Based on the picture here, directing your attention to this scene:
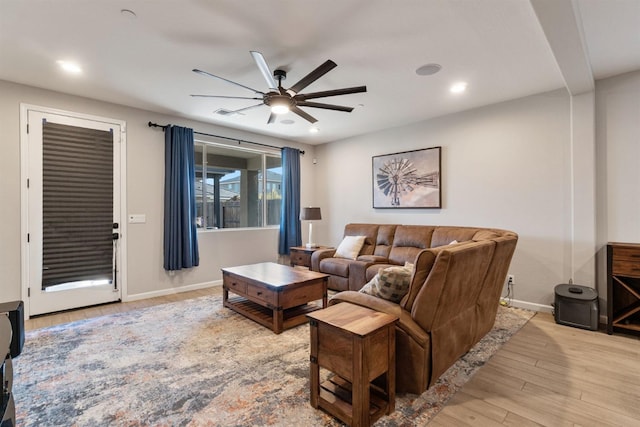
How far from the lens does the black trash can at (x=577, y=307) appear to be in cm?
312

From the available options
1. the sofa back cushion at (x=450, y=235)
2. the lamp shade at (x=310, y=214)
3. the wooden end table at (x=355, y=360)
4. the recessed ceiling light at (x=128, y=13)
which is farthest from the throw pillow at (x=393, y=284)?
the lamp shade at (x=310, y=214)

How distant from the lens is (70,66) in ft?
10.1

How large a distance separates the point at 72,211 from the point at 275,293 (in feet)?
9.45

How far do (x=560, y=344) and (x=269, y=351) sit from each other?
269 centimetres

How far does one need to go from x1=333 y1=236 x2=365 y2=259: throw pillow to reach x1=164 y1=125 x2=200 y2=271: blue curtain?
2335 millimetres

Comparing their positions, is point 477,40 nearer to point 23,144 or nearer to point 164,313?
point 164,313

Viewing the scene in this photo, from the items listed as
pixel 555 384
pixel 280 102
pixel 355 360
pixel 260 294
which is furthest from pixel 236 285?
pixel 555 384

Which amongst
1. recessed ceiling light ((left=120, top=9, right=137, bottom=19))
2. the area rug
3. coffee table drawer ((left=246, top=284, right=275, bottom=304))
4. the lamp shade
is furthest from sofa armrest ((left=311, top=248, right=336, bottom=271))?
recessed ceiling light ((left=120, top=9, right=137, bottom=19))

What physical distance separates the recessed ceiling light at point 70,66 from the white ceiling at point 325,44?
7 centimetres

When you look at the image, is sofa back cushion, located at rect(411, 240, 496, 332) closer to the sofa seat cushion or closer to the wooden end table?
the wooden end table

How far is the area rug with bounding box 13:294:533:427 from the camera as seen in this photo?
6.07 feet

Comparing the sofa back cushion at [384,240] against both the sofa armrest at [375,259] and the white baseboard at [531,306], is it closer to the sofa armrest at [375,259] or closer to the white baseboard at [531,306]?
the sofa armrest at [375,259]

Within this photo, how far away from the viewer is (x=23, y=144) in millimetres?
3510

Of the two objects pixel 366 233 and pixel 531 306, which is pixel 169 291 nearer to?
pixel 366 233
